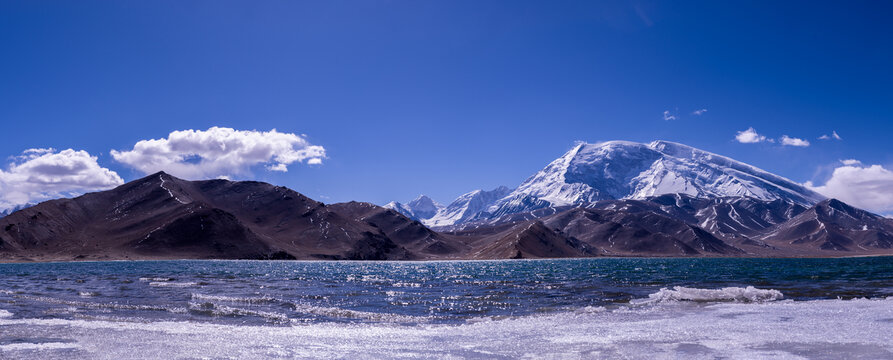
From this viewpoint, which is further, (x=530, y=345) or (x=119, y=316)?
(x=119, y=316)

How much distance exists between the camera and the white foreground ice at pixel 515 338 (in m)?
21.3

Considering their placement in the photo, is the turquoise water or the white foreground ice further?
the turquoise water

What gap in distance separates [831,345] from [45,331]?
35545 mm

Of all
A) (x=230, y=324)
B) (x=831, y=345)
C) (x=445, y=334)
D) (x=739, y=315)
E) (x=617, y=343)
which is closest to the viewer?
(x=831, y=345)

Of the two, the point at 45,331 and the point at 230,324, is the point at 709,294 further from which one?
the point at 45,331

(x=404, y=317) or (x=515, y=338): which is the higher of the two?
(x=515, y=338)

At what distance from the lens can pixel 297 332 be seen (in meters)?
28.0

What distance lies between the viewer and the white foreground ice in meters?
21.3

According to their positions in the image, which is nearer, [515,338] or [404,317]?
[515,338]

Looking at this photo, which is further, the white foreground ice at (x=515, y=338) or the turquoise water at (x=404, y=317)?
the turquoise water at (x=404, y=317)

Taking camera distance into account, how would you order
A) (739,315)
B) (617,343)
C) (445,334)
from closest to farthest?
1. (617,343)
2. (445,334)
3. (739,315)

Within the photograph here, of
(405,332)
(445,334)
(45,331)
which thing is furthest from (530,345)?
(45,331)

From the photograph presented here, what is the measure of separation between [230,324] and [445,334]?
12565 mm

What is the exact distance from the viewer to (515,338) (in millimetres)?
25641
